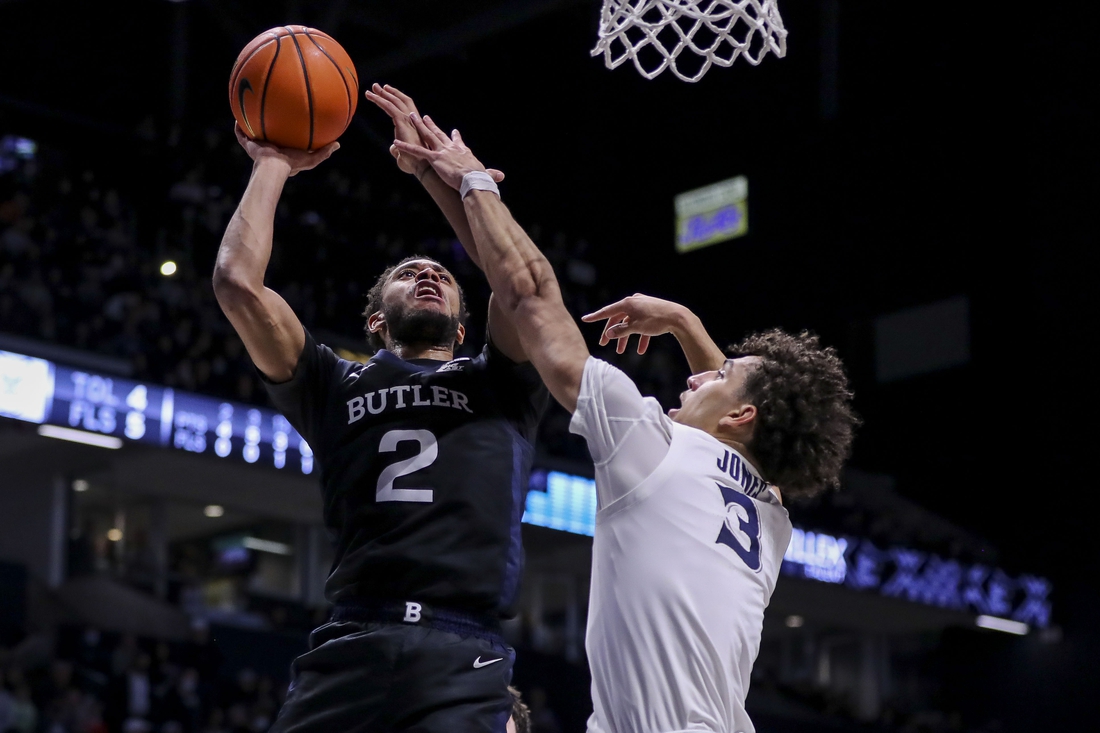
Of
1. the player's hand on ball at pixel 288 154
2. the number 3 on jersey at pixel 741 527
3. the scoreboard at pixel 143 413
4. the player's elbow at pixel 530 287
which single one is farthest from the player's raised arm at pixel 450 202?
the scoreboard at pixel 143 413

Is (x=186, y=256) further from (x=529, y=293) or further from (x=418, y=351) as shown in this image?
(x=529, y=293)

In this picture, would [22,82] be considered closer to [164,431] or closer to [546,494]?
[164,431]

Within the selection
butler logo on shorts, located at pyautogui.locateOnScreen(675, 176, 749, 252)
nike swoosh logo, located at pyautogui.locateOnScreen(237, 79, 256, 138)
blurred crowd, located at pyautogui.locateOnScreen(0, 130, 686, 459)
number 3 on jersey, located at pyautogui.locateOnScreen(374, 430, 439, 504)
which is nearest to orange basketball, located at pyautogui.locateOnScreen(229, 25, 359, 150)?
nike swoosh logo, located at pyautogui.locateOnScreen(237, 79, 256, 138)

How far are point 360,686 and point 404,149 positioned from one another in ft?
4.31

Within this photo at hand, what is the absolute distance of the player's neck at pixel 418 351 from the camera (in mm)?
3773

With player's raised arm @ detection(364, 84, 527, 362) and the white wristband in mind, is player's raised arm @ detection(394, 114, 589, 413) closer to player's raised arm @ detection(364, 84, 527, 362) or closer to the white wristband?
the white wristband

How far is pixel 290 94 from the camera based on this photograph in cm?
376

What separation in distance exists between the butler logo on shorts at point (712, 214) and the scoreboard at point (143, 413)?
7.48m

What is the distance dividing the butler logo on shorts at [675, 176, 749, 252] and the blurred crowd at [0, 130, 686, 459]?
153 cm

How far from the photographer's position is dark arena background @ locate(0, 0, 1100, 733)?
531 inches

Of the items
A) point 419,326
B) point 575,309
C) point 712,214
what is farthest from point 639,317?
point 712,214

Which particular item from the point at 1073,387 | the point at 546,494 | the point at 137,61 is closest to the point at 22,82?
the point at 137,61

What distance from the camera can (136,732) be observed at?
39.2 feet

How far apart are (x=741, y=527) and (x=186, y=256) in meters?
13.0
